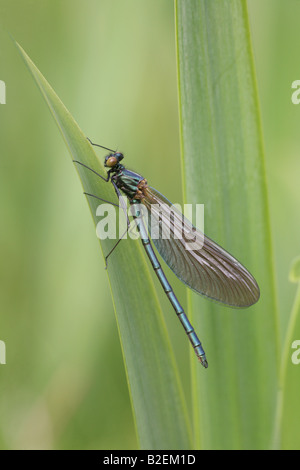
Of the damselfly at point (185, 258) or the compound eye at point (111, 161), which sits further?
the compound eye at point (111, 161)

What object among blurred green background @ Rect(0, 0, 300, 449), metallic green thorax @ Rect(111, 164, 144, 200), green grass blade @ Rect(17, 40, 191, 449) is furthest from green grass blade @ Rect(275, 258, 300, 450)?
metallic green thorax @ Rect(111, 164, 144, 200)

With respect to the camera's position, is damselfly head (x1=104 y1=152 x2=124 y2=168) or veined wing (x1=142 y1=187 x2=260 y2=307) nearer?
veined wing (x1=142 y1=187 x2=260 y2=307)

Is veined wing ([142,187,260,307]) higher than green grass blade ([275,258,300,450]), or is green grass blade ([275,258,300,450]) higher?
veined wing ([142,187,260,307])

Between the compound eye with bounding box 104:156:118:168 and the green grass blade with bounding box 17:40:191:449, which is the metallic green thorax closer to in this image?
the compound eye with bounding box 104:156:118:168

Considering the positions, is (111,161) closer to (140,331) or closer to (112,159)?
(112,159)

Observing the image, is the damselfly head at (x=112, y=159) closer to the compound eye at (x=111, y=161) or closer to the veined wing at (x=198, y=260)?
the compound eye at (x=111, y=161)

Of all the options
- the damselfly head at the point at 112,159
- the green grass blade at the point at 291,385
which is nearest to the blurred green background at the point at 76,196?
the damselfly head at the point at 112,159
